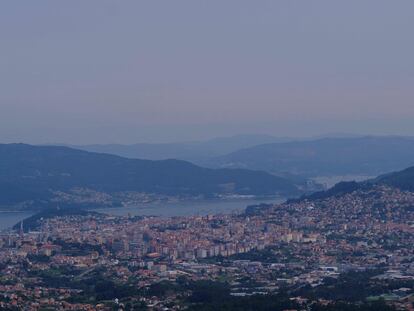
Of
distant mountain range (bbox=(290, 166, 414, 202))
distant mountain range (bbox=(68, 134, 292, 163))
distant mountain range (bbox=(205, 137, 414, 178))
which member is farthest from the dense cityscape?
distant mountain range (bbox=(68, 134, 292, 163))

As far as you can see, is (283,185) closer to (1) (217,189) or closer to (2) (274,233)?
(1) (217,189)

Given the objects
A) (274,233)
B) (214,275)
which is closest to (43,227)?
(274,233)

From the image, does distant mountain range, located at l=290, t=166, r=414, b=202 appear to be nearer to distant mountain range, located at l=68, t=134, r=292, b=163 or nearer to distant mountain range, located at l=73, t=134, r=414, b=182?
distant mountain range, located at l=73, t=134, r=414, b=182

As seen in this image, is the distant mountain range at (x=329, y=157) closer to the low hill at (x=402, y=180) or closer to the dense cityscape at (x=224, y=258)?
the low hill at (x=402, y=180)

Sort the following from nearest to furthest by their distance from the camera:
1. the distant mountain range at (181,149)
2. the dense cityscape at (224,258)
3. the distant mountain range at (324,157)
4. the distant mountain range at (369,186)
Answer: the dense cityscape at (224,258) → the distant mountain range at (369,186) → the distant mountain range at (324,157) → the distant mountain range at (181,149)

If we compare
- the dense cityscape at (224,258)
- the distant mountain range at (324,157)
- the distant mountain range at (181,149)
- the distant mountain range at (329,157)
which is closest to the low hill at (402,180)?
the dense cityscape at (224,258)

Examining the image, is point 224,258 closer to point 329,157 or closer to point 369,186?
point 369,186
